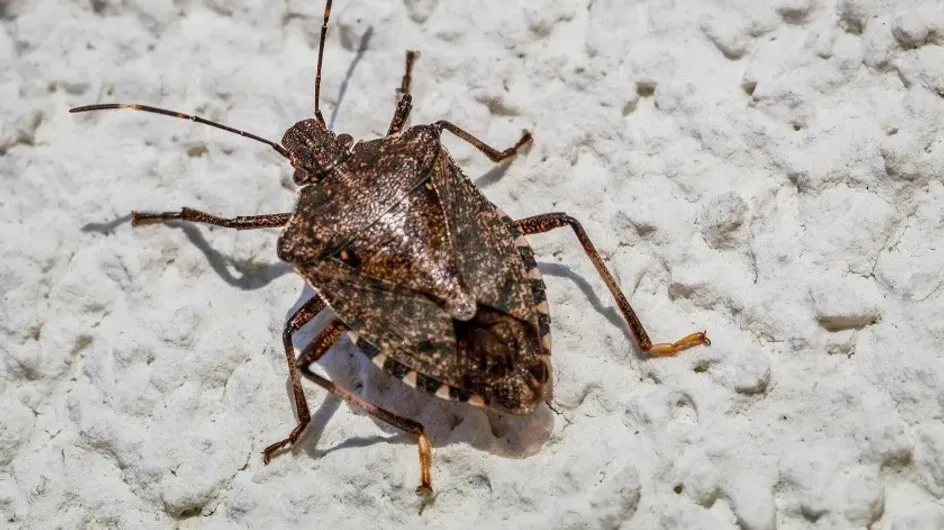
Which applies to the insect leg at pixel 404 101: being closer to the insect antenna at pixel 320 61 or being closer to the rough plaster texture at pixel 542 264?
the rough plaster texture at pixel 542 264

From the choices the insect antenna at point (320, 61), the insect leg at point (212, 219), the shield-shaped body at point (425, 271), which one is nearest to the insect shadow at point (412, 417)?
the shield-shaped body at point (425, 271)

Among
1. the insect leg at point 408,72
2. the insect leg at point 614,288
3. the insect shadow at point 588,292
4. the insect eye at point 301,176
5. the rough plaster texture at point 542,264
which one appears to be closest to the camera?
the rough plaster texture at point 542,264

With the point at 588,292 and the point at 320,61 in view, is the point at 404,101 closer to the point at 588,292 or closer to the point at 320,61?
the point at 320,61

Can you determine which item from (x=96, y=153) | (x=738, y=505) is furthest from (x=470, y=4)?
(x=738, y=505)

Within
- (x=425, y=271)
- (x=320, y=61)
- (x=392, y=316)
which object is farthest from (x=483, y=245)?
(x=320, y=61)

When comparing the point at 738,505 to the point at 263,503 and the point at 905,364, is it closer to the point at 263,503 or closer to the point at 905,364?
the point at 905,364
